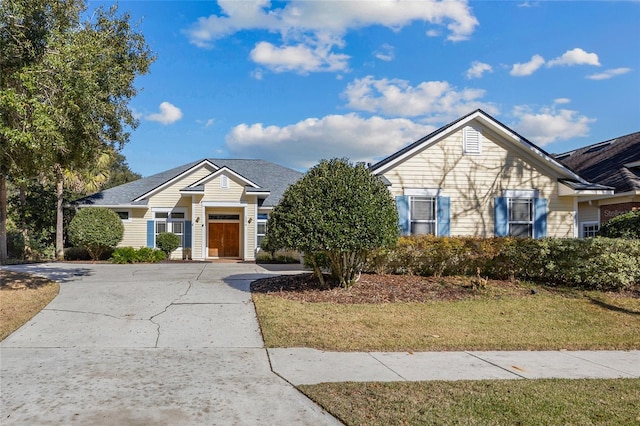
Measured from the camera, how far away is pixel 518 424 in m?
4.10

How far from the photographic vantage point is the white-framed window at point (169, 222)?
22.6 m

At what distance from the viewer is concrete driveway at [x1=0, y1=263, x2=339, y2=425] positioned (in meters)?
4.30

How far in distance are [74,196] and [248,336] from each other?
66.4ft

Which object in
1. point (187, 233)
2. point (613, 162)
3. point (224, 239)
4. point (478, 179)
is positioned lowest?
point (224, 239)

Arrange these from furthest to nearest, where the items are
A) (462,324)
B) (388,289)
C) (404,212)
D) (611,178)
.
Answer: (611,178)
(404,212)
(388,289)
(462,324)

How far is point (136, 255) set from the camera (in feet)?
65.2

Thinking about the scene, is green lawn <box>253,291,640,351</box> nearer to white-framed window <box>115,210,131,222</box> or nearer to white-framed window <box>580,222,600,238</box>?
white-framed window <box>580,222,600,238</box>

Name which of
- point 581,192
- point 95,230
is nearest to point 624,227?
point 581,192

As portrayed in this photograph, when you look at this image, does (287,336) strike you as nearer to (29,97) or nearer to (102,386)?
(102,386)

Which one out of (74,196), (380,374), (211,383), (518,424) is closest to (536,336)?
(380,374)

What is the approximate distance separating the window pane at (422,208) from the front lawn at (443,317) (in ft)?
10.7

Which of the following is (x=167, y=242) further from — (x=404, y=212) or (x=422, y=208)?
(x=422, y=208)

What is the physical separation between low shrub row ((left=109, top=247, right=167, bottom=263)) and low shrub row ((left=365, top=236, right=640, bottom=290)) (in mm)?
11516

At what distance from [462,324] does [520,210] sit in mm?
8173
